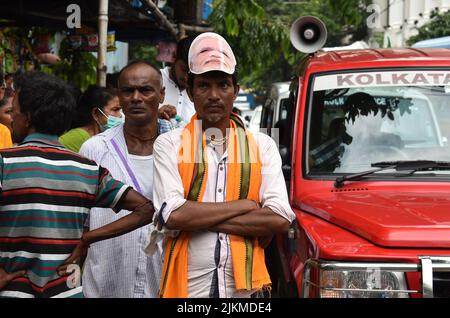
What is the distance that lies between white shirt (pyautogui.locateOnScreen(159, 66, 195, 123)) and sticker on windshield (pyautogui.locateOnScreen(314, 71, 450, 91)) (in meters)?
1.07

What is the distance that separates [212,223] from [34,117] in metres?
0.83

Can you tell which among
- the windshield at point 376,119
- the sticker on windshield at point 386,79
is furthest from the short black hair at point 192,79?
the sticker on windshield at point 386,79

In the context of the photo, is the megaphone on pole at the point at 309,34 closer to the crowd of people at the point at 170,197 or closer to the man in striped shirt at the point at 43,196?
the crowd of people at the point at 170,197

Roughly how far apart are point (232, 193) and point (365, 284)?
673 mm

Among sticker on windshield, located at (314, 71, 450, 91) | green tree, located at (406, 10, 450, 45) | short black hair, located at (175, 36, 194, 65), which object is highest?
green tree, located at (406, 10, 450, 45)

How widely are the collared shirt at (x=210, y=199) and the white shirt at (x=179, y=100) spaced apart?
2.07 metres

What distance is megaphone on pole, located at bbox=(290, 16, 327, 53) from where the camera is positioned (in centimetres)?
525

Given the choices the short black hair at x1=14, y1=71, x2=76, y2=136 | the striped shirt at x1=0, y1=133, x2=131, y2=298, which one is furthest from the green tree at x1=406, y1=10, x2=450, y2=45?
the striped shirt at x1=0, y1=133, x2=131, y2=298

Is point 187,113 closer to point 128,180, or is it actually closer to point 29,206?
point 128,180

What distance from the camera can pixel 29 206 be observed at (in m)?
2.96

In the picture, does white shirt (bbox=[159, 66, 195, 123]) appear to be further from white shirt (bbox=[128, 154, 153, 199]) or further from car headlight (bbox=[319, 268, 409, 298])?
car headlight (bbox=[319, 268, 409, 298])

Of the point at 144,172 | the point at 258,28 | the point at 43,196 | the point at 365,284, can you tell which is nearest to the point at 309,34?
the point at 144,172

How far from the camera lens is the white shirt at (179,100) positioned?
540 cm
